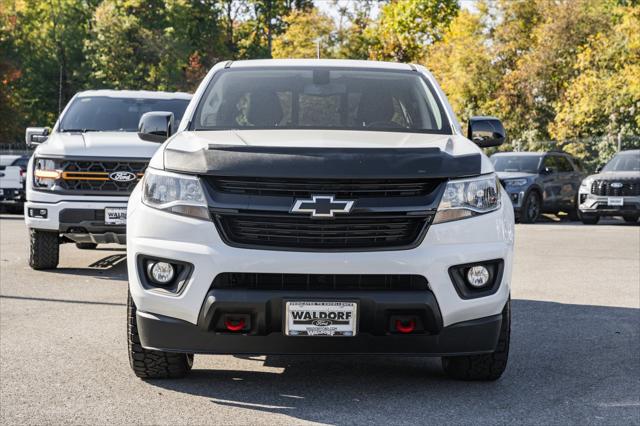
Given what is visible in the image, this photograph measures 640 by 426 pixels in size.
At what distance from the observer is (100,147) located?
11445 mm

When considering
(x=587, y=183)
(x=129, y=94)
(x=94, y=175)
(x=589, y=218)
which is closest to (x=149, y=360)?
(x=94, y=175)

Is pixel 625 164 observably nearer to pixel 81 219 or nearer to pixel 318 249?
pixel 81 219

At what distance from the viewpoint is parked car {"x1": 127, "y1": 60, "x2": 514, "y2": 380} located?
5.22 m

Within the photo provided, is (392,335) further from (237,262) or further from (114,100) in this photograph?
(114,100)

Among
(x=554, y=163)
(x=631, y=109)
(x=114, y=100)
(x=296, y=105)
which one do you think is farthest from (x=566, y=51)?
(x=296, y=105)

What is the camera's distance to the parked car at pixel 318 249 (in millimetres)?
5223

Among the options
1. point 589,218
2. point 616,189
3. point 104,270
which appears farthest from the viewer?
point 589,218

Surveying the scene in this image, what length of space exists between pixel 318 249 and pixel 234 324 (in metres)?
0.57

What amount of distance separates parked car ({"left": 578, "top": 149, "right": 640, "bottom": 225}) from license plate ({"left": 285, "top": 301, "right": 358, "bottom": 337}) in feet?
63.9

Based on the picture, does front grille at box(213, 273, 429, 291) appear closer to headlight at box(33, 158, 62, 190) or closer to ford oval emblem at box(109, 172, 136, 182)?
ford oval emblem at box(109, 172, 136, 182)

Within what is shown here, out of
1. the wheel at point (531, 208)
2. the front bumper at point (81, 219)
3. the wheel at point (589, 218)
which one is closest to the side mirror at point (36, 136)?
the front bumper at point (81, 219)

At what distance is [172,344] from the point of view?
5.46 m

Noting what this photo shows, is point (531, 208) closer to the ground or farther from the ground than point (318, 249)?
closer to the ground

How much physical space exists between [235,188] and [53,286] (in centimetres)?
575
